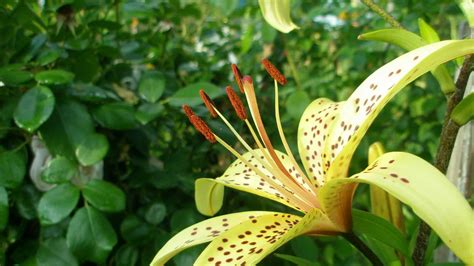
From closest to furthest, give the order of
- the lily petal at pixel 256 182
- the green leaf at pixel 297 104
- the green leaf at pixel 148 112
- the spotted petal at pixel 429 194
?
the spotted petal at pixel 429 194 < the lily petal at pixel 256 182 < the green leaf at pixel 148 112 < the green leaf at pixel 297 104

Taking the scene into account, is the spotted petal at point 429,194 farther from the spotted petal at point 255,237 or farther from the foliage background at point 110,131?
the foliage background at point 110,131

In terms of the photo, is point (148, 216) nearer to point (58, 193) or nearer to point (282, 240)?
point (58, 193)

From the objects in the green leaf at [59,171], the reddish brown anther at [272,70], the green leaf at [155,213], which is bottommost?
the green leaf at [155,213]

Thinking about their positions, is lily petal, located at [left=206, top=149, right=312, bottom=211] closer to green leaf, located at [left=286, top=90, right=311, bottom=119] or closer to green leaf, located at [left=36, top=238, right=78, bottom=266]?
green leaf, located at [left=36, top=238, right=78, bottom=266]

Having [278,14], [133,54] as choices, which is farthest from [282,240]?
[133,54]

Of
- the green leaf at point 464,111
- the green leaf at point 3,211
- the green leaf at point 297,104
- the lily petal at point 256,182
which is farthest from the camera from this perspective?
the green leaf at point 297,104

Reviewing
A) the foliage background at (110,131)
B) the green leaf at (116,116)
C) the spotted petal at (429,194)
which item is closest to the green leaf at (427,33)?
the spotted petal at (429,194)

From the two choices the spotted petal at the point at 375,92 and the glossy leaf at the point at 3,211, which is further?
the glossy leaf at the point at 3,211

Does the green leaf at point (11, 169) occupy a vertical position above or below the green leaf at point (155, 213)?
above
